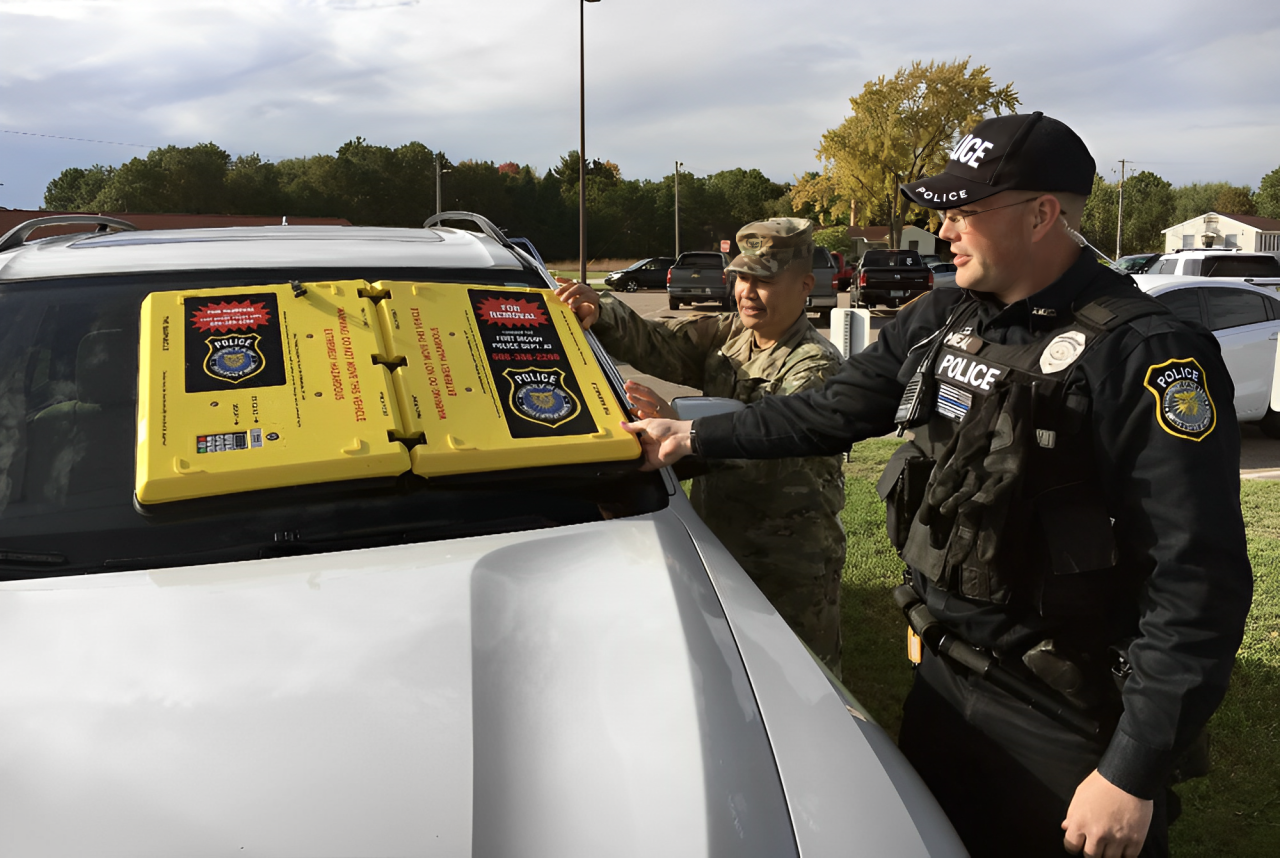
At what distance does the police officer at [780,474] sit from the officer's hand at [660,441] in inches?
21.1

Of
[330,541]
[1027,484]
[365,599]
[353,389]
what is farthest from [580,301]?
[1027,484]

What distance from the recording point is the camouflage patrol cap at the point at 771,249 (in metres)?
2.62

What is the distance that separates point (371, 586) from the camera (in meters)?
1.53

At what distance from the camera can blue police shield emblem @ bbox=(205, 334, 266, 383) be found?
1852 millimetres

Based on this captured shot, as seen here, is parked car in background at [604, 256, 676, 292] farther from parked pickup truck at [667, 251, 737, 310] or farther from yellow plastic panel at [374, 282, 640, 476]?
yellow plastic panel at [374, 282, 640, 476]

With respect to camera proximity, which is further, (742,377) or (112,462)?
(742,377)

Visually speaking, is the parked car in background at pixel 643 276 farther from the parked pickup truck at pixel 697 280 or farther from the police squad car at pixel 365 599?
the police squad car at pixel 365 599

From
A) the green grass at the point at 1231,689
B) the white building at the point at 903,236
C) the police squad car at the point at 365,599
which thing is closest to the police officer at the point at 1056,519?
the police squad car at the point at 365,599

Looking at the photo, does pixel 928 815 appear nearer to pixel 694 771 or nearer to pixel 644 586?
pixel 694 771

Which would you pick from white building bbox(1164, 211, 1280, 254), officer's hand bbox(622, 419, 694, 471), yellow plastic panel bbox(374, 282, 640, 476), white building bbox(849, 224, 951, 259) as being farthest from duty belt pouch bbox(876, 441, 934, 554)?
white building bbox(1164, 211, 1280, 254)

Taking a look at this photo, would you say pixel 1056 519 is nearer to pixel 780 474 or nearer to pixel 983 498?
pixel 983 498

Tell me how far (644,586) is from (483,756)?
447 mm

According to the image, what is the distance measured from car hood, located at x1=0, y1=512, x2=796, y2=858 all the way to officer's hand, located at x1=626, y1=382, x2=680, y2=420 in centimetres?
55

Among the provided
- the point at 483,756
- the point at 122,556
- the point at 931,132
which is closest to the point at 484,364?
the point at 122,556
